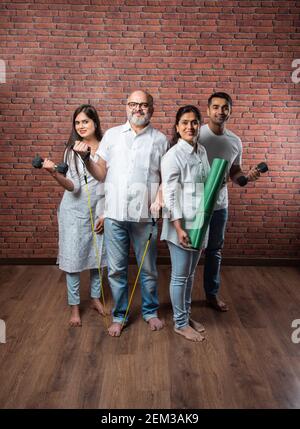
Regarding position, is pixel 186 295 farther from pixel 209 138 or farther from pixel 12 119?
pixel 12 119

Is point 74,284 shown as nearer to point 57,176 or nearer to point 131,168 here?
point 57,176

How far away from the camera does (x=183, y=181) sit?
264cm

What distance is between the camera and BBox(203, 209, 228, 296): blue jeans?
3137mm

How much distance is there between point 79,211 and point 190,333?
106 centimetres

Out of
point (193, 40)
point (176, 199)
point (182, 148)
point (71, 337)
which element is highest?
point (193, 40)

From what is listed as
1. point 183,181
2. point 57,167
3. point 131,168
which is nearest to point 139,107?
point 131,168

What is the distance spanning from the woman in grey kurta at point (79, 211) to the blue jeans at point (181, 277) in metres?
0.56

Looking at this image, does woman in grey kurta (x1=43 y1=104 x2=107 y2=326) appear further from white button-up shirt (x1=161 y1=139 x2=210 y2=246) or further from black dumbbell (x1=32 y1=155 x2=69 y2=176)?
white button-up shirt (x1=161 y1=139 x2=210 y2=246)

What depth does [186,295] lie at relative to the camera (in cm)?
291

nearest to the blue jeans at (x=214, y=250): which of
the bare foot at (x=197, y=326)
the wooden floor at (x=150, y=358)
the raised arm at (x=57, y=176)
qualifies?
the wooden floor at (x=150, y=358)

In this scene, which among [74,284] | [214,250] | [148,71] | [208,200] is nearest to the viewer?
[208,200]
